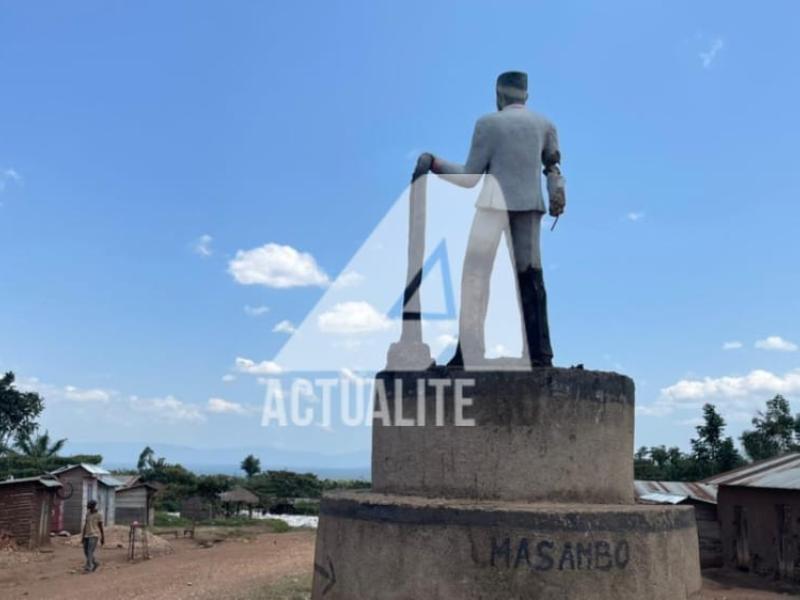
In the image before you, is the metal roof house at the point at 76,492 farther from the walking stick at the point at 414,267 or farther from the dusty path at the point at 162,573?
the walking stick at the point at 414,267

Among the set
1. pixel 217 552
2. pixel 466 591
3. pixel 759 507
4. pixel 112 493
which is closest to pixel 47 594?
pixel 217 552

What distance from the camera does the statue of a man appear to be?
18.5 feet

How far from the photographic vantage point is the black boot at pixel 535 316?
539 centimetres

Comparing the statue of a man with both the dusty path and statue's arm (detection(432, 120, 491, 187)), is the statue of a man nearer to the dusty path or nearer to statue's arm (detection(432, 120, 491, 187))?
statue's arm (detection(432, 120, 491, 187))

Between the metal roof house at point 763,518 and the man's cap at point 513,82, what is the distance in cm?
1151

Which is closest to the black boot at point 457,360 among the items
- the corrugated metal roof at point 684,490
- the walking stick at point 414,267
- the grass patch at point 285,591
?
the walking stick at point 414,267

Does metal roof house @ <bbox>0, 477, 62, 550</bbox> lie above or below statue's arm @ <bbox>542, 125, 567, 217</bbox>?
below

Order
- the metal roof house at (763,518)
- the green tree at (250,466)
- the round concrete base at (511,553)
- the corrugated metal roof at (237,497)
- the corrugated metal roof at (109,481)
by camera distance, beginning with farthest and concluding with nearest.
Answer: the green tree at (250,466) < the corrugated metal roof at (237,497) < the corrugated metal roof at (109,481) < the metal roof house at (763,518) < the round concrete base at (511,553)

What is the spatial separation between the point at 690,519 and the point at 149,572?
14100 millimetres

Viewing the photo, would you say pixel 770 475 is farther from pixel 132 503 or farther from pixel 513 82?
pixel 132 503

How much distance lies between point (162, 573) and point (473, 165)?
528 inches

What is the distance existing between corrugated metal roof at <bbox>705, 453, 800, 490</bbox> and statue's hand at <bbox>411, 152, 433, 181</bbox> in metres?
11.7

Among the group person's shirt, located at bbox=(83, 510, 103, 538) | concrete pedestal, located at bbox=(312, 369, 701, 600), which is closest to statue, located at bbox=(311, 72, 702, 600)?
concrete pedestal, located at bbox=(312, 369, 701, 600)

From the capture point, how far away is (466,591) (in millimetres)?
4344
